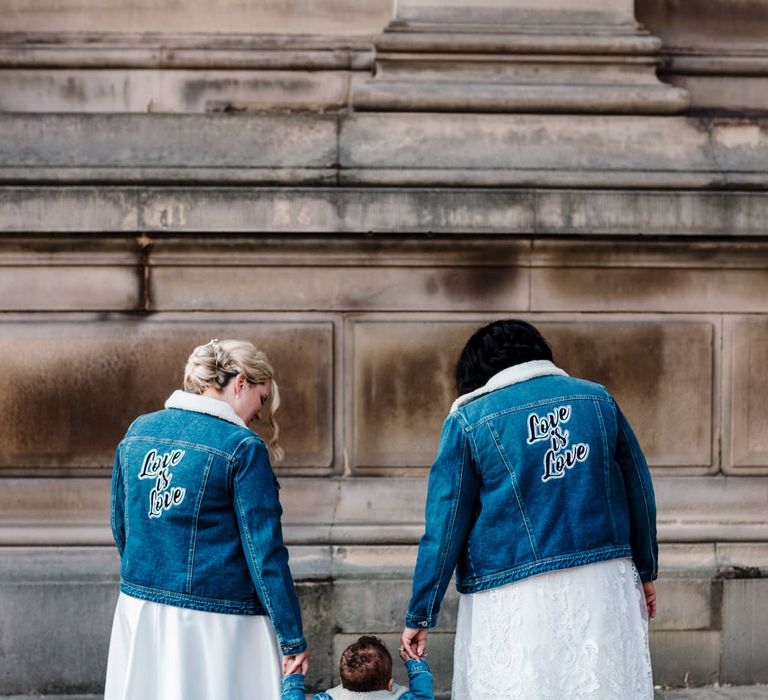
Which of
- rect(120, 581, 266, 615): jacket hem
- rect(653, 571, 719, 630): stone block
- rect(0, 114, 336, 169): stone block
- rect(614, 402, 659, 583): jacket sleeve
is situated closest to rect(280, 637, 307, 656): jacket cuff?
rect(120, 581, 266, 615): jacket hem

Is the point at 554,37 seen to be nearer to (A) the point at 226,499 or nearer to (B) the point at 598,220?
(B) the point at 598,220

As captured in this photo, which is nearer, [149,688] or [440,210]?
[149,688]

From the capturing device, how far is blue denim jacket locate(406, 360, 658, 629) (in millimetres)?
3387

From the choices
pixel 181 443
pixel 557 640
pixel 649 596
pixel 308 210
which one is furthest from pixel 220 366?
pixel 308 210

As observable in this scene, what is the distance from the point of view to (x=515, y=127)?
568cm

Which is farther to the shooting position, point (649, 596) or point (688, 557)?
point (688, 557)

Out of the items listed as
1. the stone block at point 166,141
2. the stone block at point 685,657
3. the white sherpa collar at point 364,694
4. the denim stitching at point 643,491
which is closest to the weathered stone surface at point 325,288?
the stone block at point 166,141

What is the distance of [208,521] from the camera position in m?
3.34

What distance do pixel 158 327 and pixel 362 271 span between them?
44.8 inches

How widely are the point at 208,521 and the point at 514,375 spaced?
112cm

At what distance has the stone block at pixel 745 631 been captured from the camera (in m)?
5.38

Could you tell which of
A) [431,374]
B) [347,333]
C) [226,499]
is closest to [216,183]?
[347,333]

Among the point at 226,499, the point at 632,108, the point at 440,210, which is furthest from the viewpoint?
the point at 632,108

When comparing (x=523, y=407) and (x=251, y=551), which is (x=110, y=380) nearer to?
(x=251, y=551)
